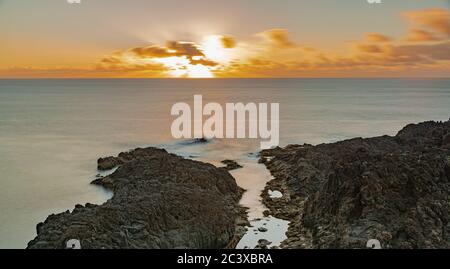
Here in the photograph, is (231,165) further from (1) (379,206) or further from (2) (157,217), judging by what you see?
(1) (379,206)

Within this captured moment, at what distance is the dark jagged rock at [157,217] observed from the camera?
40.9 ft

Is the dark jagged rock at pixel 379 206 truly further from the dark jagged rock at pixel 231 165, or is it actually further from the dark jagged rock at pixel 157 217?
the dark jagged rock at pixel 231 165

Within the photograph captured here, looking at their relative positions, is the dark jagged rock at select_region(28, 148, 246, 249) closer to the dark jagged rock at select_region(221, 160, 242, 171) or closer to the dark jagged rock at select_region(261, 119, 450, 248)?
the dark jagged rock at select_region(261, 119, 450, 248)

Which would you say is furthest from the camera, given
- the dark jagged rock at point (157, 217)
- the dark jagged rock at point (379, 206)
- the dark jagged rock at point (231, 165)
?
the dark jagged rock at point (231, 165)

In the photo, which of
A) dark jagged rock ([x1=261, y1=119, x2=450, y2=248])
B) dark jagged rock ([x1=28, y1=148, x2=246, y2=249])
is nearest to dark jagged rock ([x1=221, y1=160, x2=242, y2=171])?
dark jagged rock ([x1=28, y1=148, x2=246, y2=249])

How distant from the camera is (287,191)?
72.1 feet

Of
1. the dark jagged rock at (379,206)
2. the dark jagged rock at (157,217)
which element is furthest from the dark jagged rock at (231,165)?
the dark jagged rock at (379,206)

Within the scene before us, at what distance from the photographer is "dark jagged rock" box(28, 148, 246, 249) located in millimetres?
12469

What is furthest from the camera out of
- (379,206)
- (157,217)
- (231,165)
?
(231,165)

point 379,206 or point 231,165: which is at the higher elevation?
point 379,206

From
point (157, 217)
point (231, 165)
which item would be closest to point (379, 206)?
point (157, 217)

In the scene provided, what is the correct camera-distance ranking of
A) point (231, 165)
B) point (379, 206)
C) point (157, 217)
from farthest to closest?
point (231, 165) < point (157, 217) < point (379, 206)

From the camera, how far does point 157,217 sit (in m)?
14.4

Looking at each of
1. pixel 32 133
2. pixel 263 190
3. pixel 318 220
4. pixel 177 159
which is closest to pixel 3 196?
pixel 177 159
